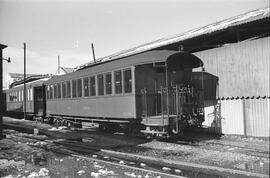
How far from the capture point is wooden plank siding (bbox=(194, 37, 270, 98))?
11.8 m

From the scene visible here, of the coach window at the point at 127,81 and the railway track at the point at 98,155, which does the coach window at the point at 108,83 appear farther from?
the railway track at the point at 98,155

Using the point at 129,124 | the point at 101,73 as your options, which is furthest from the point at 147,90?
the point at 101,73

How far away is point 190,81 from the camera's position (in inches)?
502

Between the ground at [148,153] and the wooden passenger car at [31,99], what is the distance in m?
8.17

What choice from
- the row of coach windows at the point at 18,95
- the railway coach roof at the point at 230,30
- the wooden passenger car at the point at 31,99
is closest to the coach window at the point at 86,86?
the railway coach roof at the point at 230,30

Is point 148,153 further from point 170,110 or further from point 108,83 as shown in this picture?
point 108,83

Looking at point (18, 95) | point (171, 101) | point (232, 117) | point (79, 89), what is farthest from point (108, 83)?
point (18, 95)

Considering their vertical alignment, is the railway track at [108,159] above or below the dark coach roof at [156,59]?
below

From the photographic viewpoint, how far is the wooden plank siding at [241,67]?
11.8 metres

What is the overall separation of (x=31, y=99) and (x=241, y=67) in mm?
16260

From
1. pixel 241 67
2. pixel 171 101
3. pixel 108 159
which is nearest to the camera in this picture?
pixel 108 159

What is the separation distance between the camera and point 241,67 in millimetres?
12594

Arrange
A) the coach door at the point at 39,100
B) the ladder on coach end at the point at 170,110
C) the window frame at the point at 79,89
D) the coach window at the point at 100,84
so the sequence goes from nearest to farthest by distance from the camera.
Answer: the ladder on coach end at the point at 170,110
the coach window at the point at 100,84
the window frame at the point at 79,89
the coach door at the point at 39,100

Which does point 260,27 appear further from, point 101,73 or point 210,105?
point 101,73
